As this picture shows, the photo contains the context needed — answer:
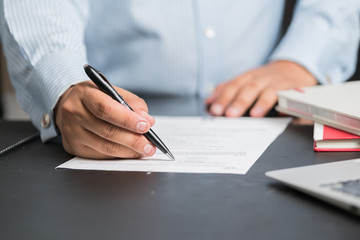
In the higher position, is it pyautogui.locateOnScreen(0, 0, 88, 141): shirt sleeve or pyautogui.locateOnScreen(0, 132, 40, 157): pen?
pyautogui.locateOnScreen(0, 0, 88, 141): shirt sleeve

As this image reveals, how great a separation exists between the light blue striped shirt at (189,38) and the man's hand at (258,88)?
0.03m

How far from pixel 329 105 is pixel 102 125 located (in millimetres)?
321

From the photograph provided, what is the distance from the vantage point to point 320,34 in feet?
3.53

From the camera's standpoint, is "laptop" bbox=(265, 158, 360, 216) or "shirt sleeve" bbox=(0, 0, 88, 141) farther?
"shirt sleeve" bbox=(0, 0, 88, 141)

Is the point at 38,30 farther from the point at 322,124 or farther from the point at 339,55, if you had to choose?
the point at 339,55

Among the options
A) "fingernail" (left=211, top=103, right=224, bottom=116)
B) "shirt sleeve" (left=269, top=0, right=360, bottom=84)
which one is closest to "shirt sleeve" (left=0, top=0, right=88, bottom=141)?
"fingernail" (left=211, top=103, right=224, bottom=116)

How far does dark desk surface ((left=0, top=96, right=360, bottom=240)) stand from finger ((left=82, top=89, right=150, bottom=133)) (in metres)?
0.06

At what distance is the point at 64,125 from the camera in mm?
590

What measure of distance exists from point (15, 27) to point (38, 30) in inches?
1.5

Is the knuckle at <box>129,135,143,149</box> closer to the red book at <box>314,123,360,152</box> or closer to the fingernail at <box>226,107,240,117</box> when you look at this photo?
the red book at <box>314,123,360,152</box>

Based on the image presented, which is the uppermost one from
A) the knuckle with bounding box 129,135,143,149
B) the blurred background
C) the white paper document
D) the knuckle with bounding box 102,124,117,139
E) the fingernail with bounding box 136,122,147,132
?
the fingernail with bounding box 136,122,147,132

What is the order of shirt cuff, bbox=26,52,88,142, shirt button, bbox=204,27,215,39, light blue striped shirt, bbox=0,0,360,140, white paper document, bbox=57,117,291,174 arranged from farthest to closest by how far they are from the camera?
shirt button, bbox=204,27,215,39, light blue striped shirt, bbox=0,0,360,140, shirt cuff, bbox=26,52,88,142, white paper document, bbox=57,117,291,174

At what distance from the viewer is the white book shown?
1.88ft

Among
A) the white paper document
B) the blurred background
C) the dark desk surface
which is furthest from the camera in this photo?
the blurred background
